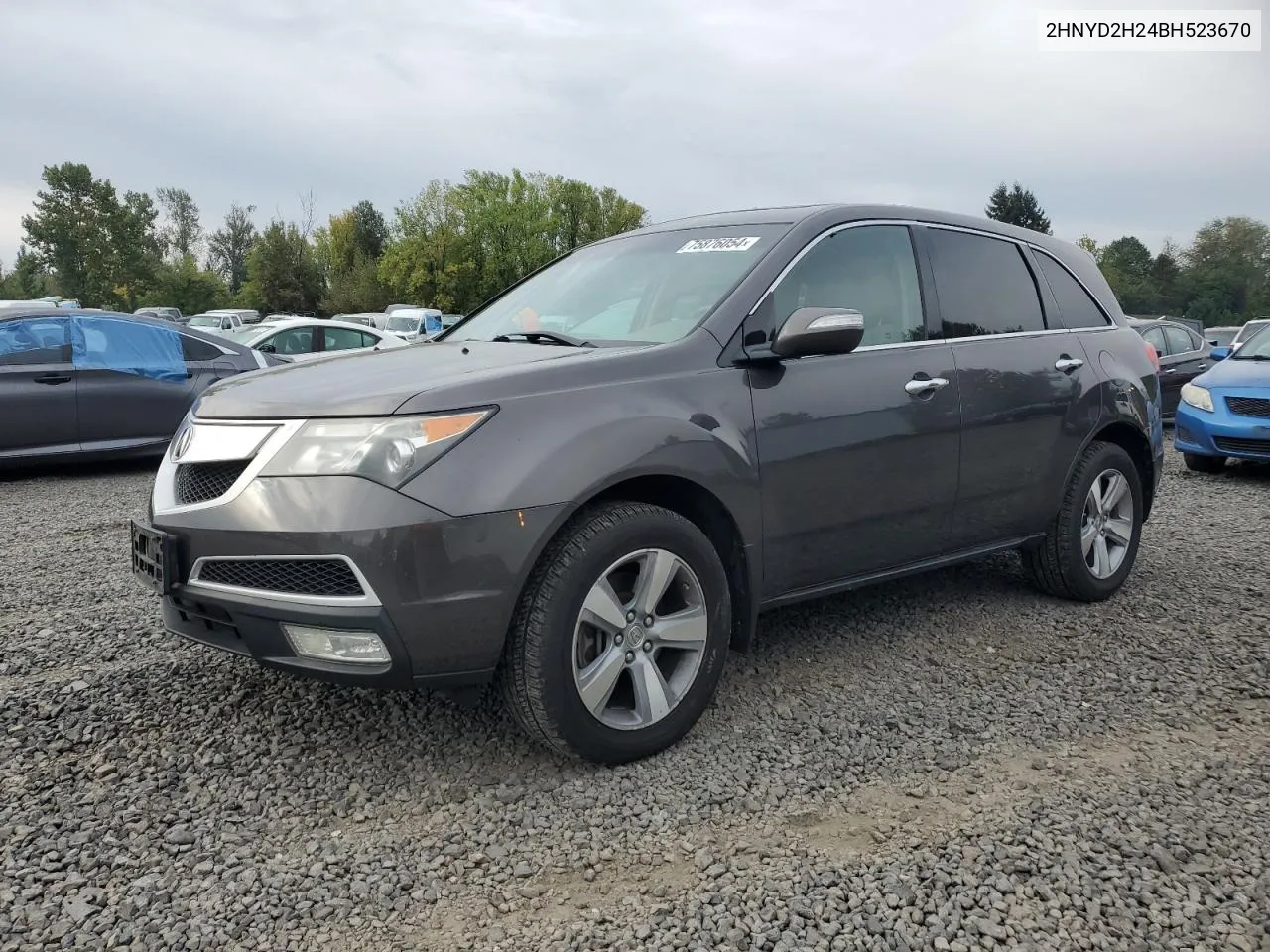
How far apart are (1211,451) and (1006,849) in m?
7.81

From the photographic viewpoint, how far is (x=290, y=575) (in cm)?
275

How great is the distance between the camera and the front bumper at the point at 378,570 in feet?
8.72

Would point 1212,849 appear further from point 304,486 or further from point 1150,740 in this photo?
point 304,486

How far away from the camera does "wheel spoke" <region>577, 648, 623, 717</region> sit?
2928mm

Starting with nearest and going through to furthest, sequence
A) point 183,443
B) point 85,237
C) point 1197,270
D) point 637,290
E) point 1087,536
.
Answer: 1. point 183,443
2. point 637,290
3. point 1087,536
4. point 85,237
5. point 1197,270

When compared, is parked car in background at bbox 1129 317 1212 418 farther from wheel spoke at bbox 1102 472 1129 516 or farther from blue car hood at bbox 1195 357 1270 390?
wheel spoke at bbox 1102 472 1129 516

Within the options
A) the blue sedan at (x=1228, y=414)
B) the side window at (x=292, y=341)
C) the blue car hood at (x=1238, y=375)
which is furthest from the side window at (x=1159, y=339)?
the side window at (x=292, y=341)

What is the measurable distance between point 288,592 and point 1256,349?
9.84 metres

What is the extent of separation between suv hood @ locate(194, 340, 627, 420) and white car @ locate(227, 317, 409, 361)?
9.37m

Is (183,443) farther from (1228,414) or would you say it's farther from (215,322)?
(215,322)

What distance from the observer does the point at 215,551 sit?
2.83m

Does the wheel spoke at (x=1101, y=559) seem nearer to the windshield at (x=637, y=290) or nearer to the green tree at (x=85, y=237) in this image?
the windshield at (x=637, y=290)

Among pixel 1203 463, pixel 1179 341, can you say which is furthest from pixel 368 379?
pixel 1179 341

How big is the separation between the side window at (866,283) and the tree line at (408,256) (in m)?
52.1
